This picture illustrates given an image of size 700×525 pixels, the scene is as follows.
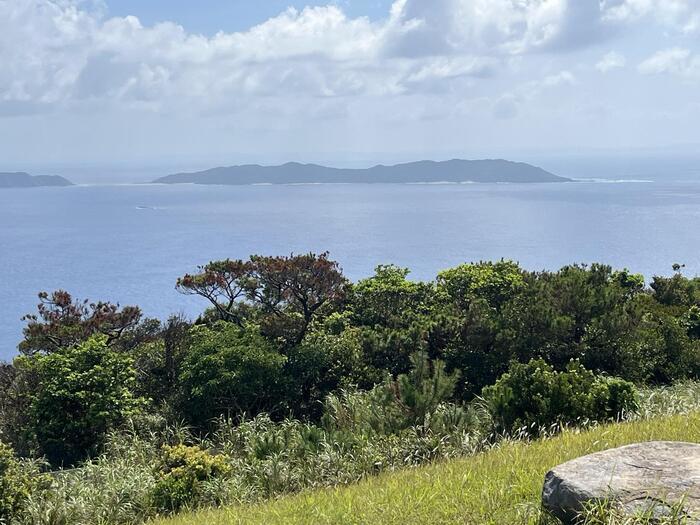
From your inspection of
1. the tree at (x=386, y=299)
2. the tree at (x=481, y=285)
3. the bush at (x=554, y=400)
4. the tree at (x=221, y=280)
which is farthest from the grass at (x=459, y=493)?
the tree at (x=481, y=285)

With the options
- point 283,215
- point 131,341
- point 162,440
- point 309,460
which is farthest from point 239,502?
point 283,215

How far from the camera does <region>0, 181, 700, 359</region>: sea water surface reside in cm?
7881

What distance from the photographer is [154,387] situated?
19.1 metres

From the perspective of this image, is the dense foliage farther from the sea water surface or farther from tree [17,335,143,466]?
the sea water surface

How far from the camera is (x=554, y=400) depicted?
10586 mm

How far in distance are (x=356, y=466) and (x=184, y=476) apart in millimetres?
2491

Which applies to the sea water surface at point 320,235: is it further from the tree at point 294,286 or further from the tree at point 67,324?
the tree at point 294,286

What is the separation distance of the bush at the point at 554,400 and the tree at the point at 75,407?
9.32m

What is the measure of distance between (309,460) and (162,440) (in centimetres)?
610

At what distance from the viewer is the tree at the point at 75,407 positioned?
15594 millimetres

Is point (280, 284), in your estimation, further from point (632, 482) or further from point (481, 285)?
point (632, 482)

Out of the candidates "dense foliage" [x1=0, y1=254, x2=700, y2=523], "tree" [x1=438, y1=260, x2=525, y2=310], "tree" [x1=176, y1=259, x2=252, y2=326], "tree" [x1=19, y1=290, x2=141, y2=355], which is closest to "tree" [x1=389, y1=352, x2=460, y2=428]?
"dense foliage" [x1=0, y1=254, x2=700, y2=523]

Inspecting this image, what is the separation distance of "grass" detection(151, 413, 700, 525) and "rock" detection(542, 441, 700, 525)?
365mm

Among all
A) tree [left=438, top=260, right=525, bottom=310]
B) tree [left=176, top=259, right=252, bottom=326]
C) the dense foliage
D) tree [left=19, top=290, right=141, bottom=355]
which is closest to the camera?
the dense foliage
